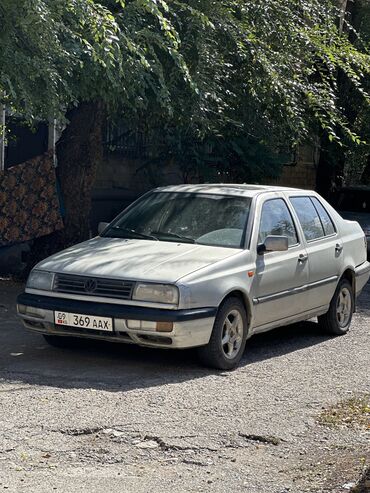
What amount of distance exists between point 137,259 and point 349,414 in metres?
2.43

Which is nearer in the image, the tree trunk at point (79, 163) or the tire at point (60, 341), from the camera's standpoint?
the tire at point (60, 341)

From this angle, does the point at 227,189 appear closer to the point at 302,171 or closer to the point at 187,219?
the point at 187,219

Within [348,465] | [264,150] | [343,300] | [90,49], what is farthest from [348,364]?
[264,150]

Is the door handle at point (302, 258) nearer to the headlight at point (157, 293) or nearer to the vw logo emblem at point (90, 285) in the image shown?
the headlight at point (157, 293)

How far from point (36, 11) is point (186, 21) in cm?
330

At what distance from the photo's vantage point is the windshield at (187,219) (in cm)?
934

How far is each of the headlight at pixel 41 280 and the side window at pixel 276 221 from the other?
80.7 inches

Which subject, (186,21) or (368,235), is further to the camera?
(368,235)

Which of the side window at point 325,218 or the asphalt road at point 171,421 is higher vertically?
the side window at point 325,218

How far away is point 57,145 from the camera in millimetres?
14195

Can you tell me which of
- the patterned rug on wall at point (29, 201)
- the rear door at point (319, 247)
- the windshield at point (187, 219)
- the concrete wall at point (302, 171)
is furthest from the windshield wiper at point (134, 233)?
the concrete wall at point (302, 171)

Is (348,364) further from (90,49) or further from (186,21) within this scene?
(186,21)

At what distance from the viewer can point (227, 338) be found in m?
8.68

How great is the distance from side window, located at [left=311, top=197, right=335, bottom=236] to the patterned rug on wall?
464 centimetres
